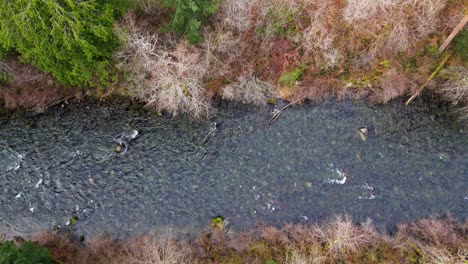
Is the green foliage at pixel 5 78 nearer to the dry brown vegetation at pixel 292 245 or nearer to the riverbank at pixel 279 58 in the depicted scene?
the riverbank at pixel 279 58

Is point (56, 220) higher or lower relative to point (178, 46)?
lower

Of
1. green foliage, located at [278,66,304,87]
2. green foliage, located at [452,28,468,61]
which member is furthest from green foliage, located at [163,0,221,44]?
green foliage, located at [452,28,468,61]

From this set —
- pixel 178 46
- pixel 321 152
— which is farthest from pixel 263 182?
pixel 178 46

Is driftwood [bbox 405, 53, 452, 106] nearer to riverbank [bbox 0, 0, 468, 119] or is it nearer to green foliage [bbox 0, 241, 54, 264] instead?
riverbank [bbox 0, 0, 468, 119]

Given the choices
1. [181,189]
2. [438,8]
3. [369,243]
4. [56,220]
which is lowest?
[56,220]

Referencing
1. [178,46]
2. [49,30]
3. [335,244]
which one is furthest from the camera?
[178,46]

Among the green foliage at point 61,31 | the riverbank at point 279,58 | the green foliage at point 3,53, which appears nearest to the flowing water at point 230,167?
the riverbank at point 279,58

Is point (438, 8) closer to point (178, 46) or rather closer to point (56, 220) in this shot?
point (178, 46)
